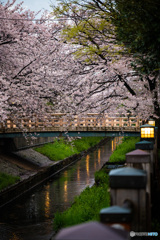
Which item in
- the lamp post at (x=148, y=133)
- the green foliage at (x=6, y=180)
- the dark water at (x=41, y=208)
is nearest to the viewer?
the lamp post at (x=148, y=133)

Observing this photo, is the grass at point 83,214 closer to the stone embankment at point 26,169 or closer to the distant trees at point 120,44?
the distant trees at point 120,44

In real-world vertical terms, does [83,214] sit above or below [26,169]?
above

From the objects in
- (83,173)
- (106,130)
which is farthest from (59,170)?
(106,130)

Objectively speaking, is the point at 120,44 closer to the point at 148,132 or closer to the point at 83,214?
the point at 148,132

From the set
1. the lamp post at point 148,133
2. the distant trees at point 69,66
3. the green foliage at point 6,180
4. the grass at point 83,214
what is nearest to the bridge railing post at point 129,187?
the grass at point 83,214

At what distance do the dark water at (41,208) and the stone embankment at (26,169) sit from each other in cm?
63

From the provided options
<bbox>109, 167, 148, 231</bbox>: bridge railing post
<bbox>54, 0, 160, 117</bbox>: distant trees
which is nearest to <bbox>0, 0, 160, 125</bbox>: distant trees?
<bbox>54, 0, 160, 117</bbox>: distant trees

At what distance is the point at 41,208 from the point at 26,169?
8.03 meters

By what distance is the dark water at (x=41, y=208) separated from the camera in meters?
13.0

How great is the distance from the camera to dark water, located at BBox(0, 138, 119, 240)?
12977mm

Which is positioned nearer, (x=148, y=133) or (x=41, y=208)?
(x=148, y=133)

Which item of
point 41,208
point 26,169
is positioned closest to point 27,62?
point 41,208

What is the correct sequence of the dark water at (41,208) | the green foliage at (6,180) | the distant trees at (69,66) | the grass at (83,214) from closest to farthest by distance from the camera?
the grass at (83,214) < the dark water at (41,208) < the distant trees at (69,66) < the green foliage at (6,180)

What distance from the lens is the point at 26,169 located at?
24.6 meters
